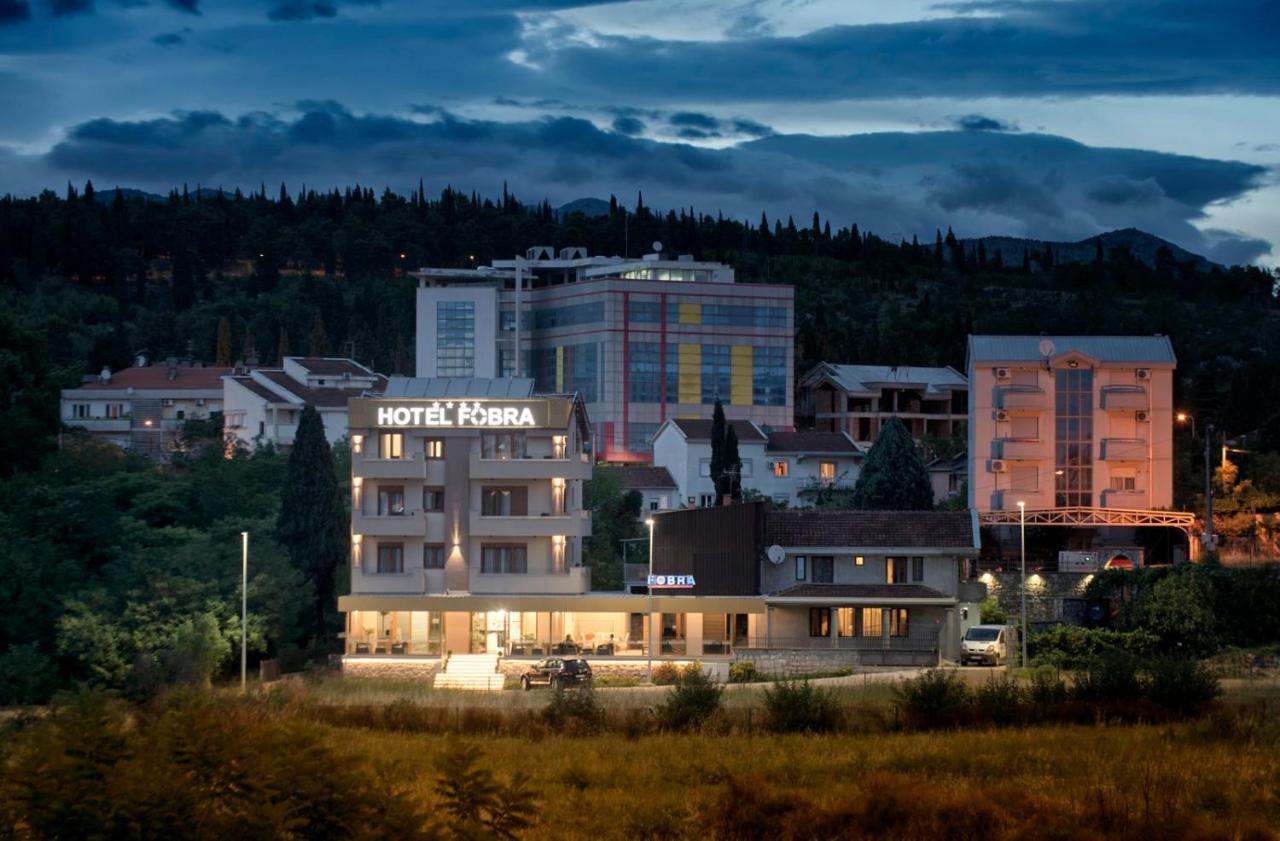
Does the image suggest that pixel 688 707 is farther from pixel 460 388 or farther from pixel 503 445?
pixel 460 388

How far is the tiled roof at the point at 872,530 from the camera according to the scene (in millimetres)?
61219

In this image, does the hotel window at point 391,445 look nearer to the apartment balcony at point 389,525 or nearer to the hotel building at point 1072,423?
the apartment balcony at point 389,525

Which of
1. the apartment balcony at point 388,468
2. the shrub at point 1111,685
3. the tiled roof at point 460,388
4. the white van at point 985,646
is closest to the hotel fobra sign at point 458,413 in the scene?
the apartment balcony at point 388,468

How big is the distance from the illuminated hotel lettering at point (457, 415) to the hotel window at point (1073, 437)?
26.1m

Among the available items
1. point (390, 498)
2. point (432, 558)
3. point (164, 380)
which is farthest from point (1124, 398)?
point (164, 380)

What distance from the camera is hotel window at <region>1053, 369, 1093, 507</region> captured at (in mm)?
77562

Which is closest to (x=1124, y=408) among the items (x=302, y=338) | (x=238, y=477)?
(x=238, y=477)

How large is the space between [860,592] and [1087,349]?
74.4 ft

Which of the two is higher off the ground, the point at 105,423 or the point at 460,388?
the point at 105,423

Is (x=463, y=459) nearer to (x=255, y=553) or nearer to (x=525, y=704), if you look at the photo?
(x=255, y=553)

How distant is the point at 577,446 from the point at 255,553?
37.1ft

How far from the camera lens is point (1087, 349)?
257 feet

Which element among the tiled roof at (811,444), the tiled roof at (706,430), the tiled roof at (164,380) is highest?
the tiled roof at (164,380)

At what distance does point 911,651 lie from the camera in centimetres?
5922
